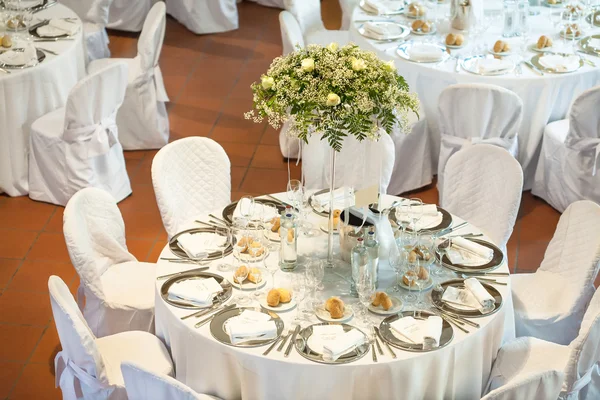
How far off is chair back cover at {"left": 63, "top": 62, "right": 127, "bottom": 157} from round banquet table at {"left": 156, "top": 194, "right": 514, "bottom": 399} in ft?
6.96

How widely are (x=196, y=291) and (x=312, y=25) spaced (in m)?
4.05

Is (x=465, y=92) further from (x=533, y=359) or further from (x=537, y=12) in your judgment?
(x=533, y=359)

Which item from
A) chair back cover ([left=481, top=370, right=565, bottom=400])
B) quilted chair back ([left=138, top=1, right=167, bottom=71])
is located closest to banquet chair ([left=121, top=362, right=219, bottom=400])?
chair back cover ([left=481, top=370, right=565, bottom=400])

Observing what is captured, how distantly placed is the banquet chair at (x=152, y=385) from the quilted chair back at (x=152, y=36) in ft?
11.6

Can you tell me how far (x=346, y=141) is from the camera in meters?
4.45

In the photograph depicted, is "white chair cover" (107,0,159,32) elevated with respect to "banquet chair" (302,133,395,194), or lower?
lower

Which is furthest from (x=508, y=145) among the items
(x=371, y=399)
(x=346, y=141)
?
(x=371, y=399)

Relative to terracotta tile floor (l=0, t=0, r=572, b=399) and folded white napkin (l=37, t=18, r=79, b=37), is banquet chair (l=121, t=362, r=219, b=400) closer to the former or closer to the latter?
terracotta tile floor (l=0, t=0, r=572, b=399)

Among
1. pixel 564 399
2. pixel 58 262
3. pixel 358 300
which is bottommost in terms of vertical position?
pixel 58 262

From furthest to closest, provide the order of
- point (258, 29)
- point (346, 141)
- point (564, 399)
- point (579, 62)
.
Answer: point (258, 29) → point (579, 62) → point (346, 141) → point (564, 399)

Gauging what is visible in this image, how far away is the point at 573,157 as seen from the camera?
5.48 metres

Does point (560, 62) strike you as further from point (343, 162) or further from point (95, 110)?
point (95, 110)

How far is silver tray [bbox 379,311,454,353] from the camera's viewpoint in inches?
127

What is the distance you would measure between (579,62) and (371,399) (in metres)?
3.25
